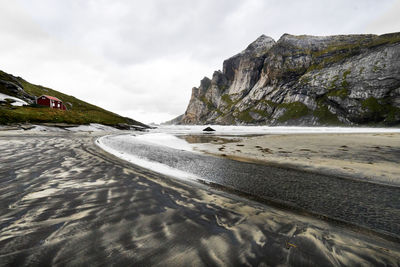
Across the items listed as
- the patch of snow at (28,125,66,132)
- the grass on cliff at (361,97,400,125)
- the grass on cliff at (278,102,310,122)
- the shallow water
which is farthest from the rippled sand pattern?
the grass on cliff at (278,102,310,122)

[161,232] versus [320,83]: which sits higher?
[320,83]

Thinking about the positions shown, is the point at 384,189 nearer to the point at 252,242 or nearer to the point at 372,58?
the point at 252,242

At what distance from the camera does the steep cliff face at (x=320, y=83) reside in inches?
3447

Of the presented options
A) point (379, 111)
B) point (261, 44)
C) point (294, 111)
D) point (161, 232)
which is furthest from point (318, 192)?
point (261, 44)

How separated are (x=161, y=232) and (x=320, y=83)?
145 meters

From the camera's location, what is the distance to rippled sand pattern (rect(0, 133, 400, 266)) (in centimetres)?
202

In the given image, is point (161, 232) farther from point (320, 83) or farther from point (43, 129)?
point (320, 83)

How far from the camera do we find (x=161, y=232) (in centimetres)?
253

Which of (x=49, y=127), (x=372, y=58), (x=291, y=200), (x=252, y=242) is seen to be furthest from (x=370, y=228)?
(x=372, y=58)

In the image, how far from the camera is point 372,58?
94750 mm

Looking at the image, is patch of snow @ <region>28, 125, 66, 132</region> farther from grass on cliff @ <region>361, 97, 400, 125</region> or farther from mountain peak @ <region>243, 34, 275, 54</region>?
mountain peak @ <region>243, 34, 275, 54</region>

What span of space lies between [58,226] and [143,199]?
152 centimetres

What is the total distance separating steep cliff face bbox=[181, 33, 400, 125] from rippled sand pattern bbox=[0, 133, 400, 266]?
118845 millimetres

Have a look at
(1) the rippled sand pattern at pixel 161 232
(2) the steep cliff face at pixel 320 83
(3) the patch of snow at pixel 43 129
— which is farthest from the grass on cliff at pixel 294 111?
(1) the rippled sand pattern at pixel 161 232
